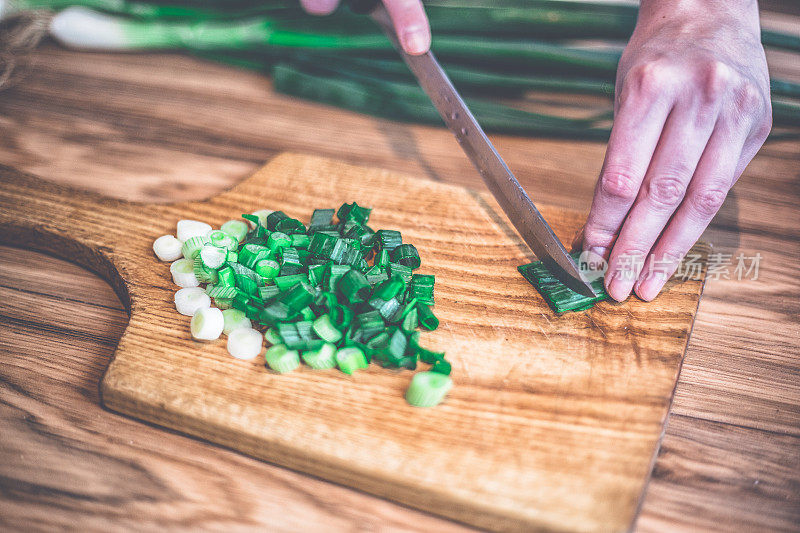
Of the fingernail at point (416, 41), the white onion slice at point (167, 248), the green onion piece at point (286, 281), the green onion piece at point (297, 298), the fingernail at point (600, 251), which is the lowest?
the green onion piece at point (297, 298)

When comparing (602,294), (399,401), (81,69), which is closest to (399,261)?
(399,401)

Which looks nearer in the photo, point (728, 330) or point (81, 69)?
point (728, 330)

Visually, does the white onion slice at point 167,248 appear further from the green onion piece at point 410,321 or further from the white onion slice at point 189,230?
the green onion piece at point 410,321

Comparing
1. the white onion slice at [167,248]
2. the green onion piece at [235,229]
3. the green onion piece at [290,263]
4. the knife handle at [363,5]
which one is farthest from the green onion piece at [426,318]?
the knife handle at [363,5]

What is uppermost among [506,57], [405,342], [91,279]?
[506,57]

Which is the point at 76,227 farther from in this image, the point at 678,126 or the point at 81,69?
the point at 678,126

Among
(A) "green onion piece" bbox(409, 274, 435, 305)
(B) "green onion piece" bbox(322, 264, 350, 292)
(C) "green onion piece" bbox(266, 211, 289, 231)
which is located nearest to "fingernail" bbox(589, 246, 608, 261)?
(A) "green onion piece" bbox(409, 274, 435, 305)

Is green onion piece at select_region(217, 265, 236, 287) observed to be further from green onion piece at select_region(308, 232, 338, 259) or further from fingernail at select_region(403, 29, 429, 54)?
fingernail at select_region(403, 29, 429, 54)
